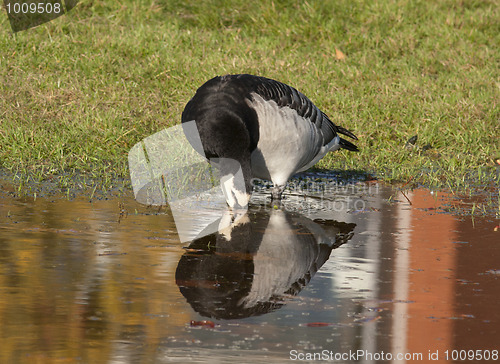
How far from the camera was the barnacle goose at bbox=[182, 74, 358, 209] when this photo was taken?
652 centimetres

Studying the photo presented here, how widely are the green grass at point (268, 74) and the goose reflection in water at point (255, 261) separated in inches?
77.3

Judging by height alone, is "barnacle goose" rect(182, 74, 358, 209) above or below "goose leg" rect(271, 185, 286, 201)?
above

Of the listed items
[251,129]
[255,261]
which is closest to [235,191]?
[251,129]

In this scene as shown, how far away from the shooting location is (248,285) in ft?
16.5

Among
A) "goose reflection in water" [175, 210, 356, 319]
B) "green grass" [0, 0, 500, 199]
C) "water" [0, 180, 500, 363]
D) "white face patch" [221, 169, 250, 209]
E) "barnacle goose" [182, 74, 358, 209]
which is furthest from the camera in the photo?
"green grass" [0, 0, 500, 199]

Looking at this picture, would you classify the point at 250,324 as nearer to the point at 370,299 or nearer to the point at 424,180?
the point at 370,299

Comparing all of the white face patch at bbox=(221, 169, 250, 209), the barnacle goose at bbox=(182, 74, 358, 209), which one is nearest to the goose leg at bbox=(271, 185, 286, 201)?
the barnacle goose at bbox=(182, 74, 358, 209)

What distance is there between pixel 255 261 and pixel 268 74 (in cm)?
581

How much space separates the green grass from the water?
1661mm

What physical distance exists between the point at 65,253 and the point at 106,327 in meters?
1.48

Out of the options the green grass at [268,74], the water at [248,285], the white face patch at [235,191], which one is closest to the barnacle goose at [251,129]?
the white face patch at [235,191]

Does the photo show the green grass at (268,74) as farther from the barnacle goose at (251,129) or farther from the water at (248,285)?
the water at (248,285)

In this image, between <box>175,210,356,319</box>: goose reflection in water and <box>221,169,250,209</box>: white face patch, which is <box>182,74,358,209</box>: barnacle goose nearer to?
<box>221,169,250,209</box>: white face patch

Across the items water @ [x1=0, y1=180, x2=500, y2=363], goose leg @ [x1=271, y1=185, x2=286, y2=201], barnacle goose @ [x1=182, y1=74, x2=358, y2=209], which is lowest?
water @ [x1=0, y1=180, x2=500, y2=363]
